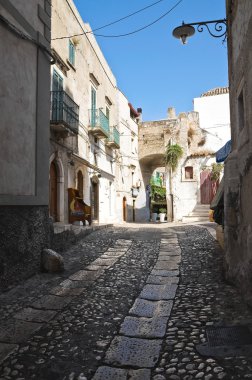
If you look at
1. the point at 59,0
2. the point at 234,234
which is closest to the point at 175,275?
the point at 234,234

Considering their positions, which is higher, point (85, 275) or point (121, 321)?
point (85, 275)

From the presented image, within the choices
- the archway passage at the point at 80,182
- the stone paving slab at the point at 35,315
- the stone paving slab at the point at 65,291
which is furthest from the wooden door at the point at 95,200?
the stone paving slab at the point at 35,315

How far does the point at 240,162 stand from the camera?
455cm

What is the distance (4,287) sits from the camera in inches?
183

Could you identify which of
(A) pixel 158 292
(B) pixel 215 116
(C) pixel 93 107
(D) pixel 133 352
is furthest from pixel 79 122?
(B) pixel 215 116

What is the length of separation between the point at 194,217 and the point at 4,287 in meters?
16.3

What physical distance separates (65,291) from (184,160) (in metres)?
18.6

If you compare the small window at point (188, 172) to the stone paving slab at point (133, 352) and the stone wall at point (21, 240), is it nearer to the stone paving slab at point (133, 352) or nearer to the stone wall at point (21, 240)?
the stone wall at point (21, 240)

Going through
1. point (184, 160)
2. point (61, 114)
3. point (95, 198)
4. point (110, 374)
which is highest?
point (184, 160)

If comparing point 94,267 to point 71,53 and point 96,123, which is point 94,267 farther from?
point 96,123

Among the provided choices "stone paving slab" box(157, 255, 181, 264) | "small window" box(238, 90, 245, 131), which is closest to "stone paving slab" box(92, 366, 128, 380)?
"small window" box(238, 90, 245, 131)

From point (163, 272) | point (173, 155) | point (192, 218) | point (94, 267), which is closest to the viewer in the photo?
point (163, 272)

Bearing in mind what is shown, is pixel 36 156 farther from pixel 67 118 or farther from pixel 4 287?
pixel 67 118

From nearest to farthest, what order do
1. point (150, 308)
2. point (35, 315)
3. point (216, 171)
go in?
point (35, 315)
point (150, 308)
point (216, 171)
